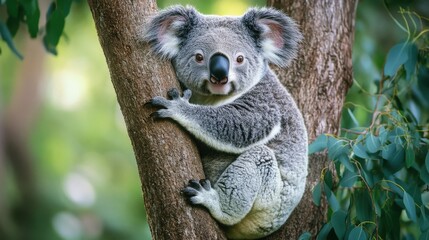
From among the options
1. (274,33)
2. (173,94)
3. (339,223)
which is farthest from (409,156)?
(173,94)

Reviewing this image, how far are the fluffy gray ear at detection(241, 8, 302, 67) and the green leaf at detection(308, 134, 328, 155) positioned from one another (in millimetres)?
545

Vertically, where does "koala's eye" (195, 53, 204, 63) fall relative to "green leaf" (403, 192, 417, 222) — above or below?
above

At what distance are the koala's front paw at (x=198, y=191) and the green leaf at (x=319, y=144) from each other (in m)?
0.79

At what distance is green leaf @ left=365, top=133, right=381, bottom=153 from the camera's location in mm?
3797

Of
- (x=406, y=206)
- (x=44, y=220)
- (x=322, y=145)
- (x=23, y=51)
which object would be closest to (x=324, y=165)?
(x=322, y=145)

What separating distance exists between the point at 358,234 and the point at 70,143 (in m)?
7.99

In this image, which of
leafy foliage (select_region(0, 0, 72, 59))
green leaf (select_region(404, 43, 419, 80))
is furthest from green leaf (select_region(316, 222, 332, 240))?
leafy foliage (select_region(0, 0, 72, 59))

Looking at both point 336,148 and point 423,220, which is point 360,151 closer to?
point 336,148

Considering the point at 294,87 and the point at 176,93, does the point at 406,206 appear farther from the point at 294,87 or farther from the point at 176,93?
the point at 176,93

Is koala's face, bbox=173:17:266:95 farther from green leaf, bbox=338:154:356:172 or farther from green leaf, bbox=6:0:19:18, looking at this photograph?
green leaf, bbox=6:0:19:18

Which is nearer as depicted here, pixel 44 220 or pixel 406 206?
pixel 406 206

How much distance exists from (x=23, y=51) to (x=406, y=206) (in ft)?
26.2

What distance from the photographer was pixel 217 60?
373 centimetres

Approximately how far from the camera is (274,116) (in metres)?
3.97
